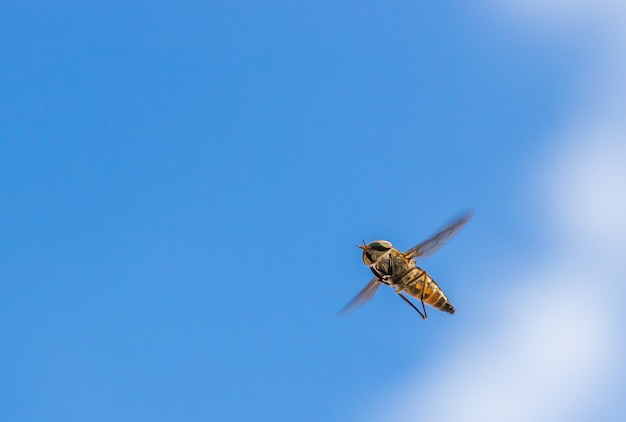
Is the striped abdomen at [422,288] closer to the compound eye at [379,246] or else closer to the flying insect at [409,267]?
the flying insect at [409,267]

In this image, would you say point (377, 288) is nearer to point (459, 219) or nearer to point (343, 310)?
point (343, 310)

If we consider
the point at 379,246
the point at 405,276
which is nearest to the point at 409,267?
the point at 405,276

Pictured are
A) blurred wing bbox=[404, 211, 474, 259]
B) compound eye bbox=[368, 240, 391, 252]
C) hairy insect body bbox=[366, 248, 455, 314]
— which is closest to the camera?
blurred wing bbox=[404, 211, 474, 259]

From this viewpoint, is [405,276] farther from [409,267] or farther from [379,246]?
[379,246]

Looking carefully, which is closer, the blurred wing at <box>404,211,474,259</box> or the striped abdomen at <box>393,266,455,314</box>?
the blurred wing at <box>404,211,474,259</box>

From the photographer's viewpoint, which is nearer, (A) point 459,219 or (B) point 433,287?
(A) point 459,219

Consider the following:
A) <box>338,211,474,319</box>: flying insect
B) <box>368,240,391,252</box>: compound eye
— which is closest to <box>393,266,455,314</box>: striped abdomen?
<box>338,211,474,319</box>: flying insect

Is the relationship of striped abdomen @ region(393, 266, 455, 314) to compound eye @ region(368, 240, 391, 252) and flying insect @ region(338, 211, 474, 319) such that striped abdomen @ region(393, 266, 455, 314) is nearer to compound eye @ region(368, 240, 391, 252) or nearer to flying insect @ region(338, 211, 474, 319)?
flying insect @ region(338, 211, 474, 319)

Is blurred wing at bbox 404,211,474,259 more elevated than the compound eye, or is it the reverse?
the compound eye

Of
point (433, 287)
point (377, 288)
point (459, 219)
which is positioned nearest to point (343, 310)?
point (377, 288)
